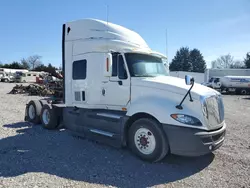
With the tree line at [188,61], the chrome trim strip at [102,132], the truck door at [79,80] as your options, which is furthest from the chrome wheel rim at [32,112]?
the tree line at [188,61]

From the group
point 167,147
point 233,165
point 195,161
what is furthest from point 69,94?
point 233,165

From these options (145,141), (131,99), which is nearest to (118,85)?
(131,99)

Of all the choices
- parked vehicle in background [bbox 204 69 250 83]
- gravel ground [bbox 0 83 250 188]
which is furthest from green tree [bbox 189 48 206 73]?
gravel ground [bbox 0 83 250 188]

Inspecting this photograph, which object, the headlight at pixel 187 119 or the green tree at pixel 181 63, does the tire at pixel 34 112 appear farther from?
the green tree at pixel 181 63

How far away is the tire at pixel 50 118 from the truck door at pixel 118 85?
2.71 meters

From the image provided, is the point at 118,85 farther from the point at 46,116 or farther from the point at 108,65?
the point at 46,116

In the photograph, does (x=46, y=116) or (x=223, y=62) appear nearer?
(x=46, y=116)

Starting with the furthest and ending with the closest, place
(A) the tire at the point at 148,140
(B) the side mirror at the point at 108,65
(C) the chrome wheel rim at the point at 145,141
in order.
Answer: (B) the side mirror at the point at 108,65
(C) the chrome wheel rim at the point at 145,141
(A) the tire at the point at 148,140

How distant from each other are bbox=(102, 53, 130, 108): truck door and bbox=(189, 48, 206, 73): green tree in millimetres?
62134

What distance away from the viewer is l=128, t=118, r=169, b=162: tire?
4908mm

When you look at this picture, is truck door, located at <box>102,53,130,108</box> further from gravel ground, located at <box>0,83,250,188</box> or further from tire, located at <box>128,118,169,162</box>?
gravel ground, located at <box>0,83,250,188</box>

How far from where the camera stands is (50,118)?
→ 7871mm

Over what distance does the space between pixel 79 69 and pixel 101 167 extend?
3.08 meters

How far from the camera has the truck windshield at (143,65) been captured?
5699 mm
